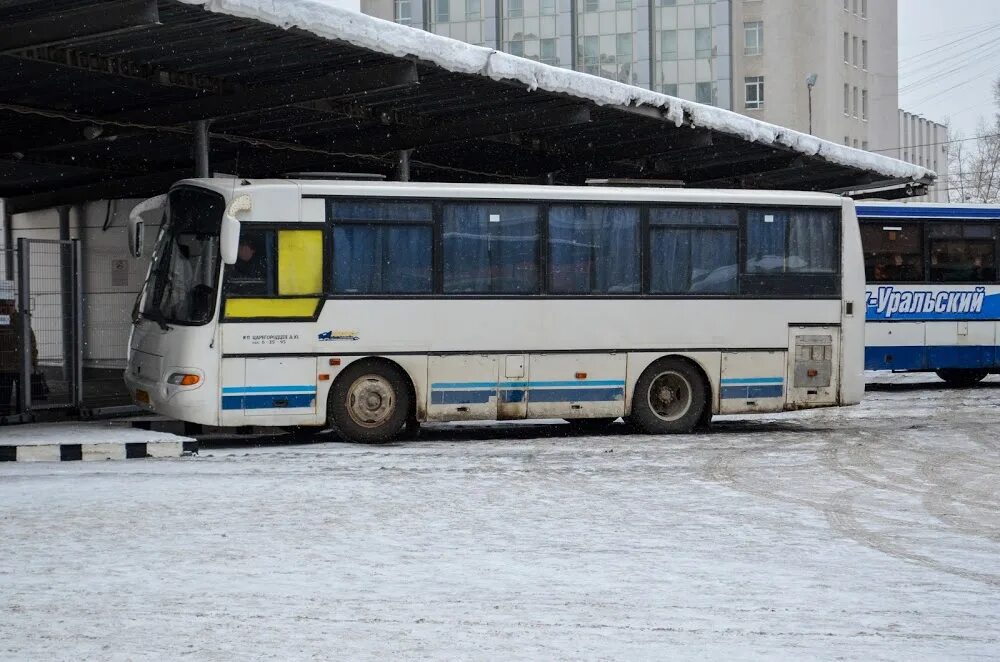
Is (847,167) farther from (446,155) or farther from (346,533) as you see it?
(346,533)

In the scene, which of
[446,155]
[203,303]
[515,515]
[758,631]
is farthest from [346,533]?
[446,155]

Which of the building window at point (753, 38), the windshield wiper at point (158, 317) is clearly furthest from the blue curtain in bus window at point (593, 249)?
the building window at point (753, 38)

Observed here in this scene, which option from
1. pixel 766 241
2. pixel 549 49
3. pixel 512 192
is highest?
pixel 549 49

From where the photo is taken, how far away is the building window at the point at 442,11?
8881cm

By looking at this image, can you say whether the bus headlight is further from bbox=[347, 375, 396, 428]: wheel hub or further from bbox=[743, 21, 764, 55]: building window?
bbox=[743, 21, 764, 55]: building window

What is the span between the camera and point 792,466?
556 inches

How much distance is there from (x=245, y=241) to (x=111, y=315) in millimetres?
6153

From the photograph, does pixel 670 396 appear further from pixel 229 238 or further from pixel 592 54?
pixel 592 54

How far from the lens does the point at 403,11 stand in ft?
299

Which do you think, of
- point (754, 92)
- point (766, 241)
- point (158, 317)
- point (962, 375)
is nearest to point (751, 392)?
point (766, 241)

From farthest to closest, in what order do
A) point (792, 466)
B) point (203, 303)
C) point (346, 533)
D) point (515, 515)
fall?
point (203, 303) → point (792, 466) → point (515, 515) → point (346, 533)

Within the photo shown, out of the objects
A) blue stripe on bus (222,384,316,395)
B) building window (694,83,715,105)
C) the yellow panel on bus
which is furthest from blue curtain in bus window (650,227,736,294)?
building window (694,83,715,105)

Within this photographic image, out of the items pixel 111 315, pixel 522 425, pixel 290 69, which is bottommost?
pixel 522 425

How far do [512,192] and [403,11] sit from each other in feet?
252
